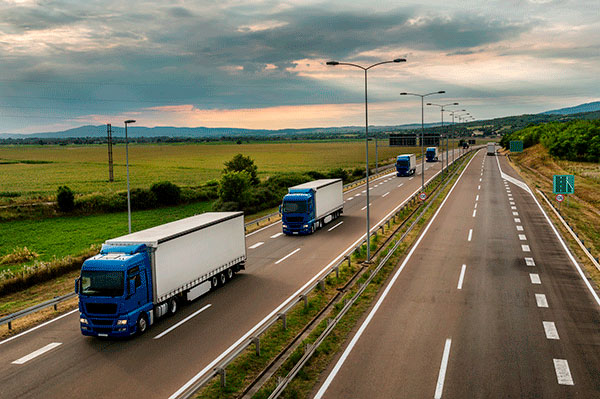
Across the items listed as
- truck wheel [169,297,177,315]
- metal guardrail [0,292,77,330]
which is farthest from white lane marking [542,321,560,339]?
metal guardrail [0,292,77,330]

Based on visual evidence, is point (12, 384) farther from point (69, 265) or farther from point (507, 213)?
point (507, 213)

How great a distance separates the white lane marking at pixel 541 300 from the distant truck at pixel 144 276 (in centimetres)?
1376

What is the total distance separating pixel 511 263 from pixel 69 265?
26604 mm

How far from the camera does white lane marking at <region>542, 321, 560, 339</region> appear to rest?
15.5 metres

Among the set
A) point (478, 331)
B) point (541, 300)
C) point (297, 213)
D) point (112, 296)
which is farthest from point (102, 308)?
point (297, 213)

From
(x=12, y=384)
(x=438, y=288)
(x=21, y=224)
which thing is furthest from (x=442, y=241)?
(x=21, y=224)

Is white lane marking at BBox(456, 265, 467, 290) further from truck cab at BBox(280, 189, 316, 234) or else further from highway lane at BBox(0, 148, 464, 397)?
truck cab at BBox(280, 189, 316, 234)

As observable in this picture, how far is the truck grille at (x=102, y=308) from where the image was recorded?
1583 centimetres

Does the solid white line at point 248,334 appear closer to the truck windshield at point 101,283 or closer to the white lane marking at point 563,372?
the truck windshield at point 101,283

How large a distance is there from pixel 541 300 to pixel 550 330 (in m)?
3.44

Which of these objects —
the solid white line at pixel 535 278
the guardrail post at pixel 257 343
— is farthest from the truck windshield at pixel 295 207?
the guardrail post at pixel 257 343

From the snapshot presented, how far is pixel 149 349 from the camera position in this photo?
1534 cm

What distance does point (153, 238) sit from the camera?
17625mm

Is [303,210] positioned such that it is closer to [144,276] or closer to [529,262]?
[529,262]
